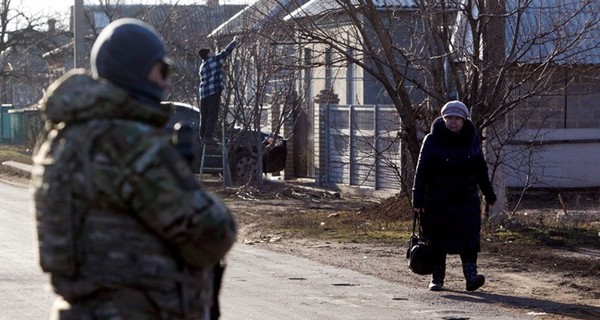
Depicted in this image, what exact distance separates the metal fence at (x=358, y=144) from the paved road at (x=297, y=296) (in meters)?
A: 6.82

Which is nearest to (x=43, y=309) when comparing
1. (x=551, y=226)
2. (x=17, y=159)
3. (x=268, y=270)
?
(x=268, y=270)

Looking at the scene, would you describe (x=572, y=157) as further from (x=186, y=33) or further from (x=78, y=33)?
(x=186, y=33)

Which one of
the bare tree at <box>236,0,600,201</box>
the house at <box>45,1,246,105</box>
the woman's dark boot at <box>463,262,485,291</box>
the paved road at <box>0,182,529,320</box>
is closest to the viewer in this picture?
the paved road at <box>0,182,529,320</box>

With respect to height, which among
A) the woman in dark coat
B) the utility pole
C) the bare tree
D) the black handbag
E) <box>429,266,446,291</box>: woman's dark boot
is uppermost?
the utility pole

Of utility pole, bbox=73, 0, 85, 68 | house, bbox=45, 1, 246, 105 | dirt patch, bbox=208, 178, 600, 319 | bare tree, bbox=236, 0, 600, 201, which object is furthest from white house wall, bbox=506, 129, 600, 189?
utility pole, bbox=73, 0, 85, 68

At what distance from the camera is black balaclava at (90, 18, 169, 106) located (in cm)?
349

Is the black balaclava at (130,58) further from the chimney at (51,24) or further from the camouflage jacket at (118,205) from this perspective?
the chimney at (51,24)

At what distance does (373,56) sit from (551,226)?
2914 mm

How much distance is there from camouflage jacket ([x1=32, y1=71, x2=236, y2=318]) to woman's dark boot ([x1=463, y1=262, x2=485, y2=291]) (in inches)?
254

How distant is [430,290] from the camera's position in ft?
32.8

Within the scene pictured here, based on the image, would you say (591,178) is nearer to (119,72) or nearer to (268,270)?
(268,270)

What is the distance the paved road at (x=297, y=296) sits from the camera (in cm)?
869

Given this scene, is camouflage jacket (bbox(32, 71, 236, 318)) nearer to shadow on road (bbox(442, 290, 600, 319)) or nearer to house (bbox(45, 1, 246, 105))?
shadow on road (bbox(442, 290, 600, 319))

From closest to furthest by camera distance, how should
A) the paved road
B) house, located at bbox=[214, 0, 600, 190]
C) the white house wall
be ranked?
the paved road, house, located at bbox=[214, 0, 600, 190], the white house wall
